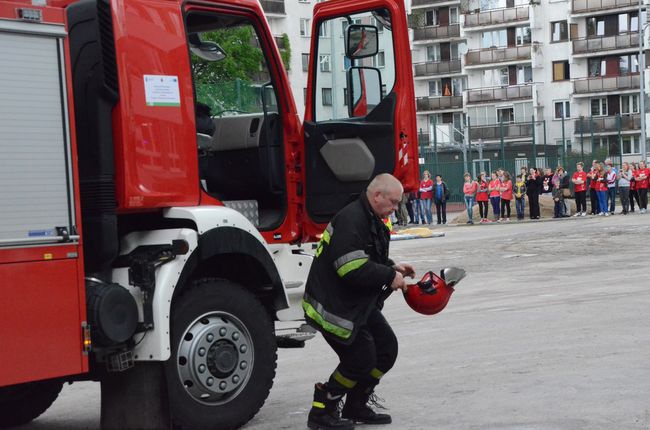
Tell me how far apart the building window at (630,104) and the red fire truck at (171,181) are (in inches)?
3005

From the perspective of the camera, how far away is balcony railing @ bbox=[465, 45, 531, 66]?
291 ft

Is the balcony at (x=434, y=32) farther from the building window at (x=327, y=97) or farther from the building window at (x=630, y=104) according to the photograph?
the building window at (x=327, y=97)

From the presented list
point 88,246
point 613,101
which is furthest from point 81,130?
point 613,101

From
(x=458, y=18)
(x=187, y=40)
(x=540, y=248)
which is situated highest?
(x=458, y=18)

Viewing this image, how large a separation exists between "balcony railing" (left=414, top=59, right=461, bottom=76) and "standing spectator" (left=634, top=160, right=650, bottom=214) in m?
54.0

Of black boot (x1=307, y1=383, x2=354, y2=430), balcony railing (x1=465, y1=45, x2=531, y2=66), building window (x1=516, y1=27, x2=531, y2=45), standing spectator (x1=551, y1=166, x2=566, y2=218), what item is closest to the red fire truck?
black boot (x1=307, y1=383, x2=354, y2=430)

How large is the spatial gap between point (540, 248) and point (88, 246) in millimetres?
18740

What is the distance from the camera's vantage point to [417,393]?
893cm

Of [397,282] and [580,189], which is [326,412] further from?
[580,189]

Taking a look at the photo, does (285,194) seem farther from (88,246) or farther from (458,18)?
(458,18)

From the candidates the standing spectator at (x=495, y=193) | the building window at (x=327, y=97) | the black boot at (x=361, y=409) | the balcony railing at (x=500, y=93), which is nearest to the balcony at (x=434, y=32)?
the balcony railing at (x=500, y=93)

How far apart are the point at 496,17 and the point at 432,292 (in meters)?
84.7

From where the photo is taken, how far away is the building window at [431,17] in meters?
96.1

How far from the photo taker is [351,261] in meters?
7.44
